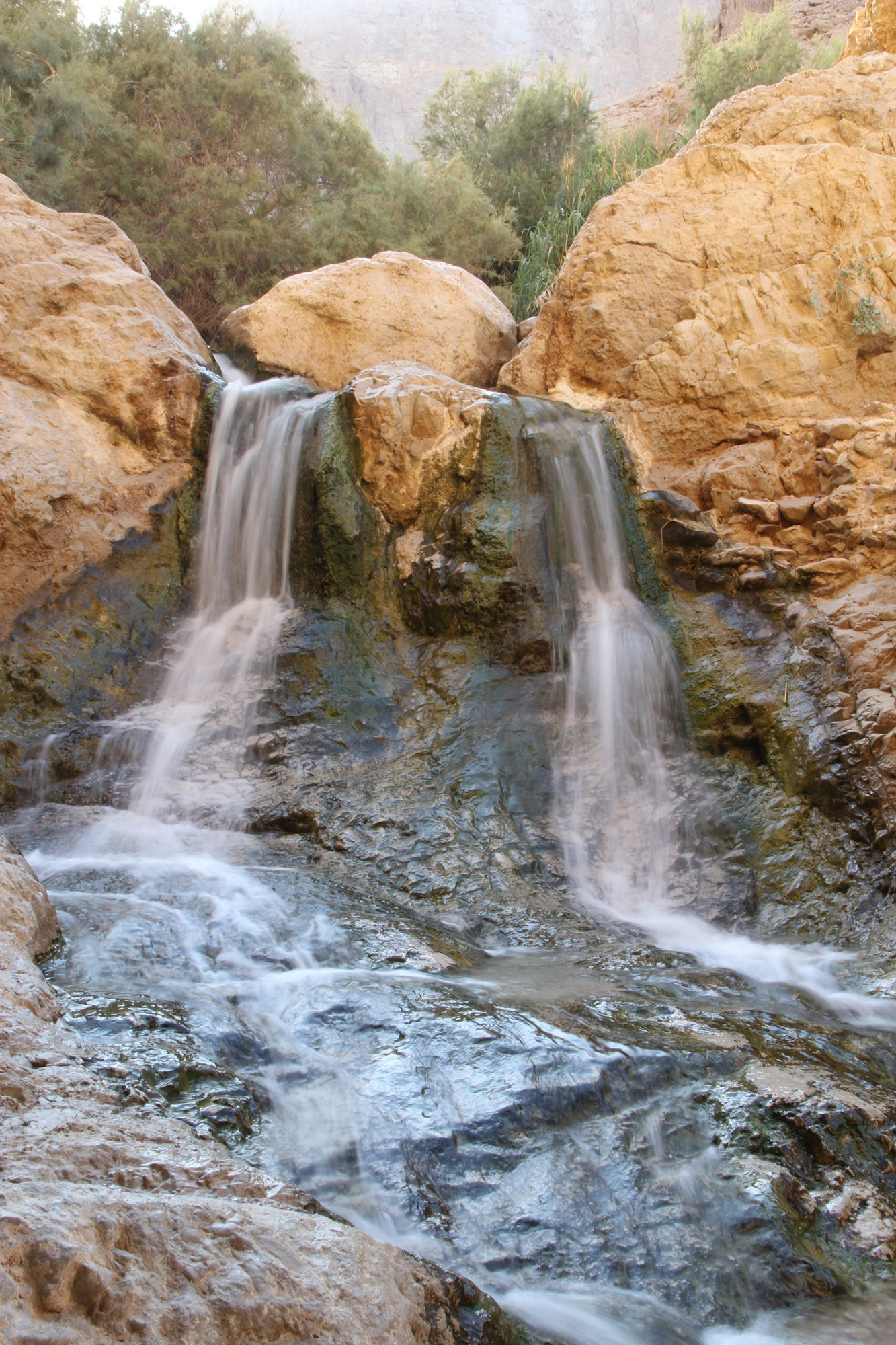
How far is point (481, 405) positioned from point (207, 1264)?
21.7ft

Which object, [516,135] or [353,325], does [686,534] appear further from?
[516,135]

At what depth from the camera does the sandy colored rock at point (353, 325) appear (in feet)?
31.5

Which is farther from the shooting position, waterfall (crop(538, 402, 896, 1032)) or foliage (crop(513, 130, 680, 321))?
foliage (crop(513, 130, 680, 321))

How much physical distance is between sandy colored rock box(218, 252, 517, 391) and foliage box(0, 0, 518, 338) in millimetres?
3522

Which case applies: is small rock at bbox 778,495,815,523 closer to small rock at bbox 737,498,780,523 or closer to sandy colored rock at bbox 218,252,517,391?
small rock at bbox 737,498,780,523

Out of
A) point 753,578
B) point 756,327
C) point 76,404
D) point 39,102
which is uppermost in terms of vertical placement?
point 39,102

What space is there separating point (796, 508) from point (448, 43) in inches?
2015

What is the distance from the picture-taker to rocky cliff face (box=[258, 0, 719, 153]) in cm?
4444

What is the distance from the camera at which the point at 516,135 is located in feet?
54.9

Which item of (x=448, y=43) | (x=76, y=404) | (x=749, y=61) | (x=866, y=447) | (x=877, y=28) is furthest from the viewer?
(x=448, y=43)

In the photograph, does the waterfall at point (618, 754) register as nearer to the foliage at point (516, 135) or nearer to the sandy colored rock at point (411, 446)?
the sandy colored rock at point (411, 446)

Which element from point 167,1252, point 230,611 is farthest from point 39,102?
point 167,1252

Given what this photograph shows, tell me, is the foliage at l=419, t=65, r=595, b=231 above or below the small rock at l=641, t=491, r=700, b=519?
above

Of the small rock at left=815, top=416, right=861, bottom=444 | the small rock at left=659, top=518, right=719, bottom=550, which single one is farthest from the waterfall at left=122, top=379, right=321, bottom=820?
the small rock at left=815, top=416, right=861, bottom=444
